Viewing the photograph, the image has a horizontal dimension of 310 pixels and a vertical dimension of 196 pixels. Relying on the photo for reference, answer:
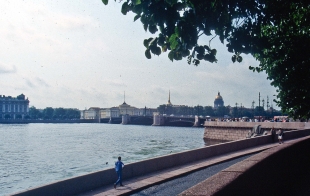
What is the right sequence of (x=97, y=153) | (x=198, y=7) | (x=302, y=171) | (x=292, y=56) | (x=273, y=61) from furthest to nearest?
(x=97, y=153)
(x=273, y=61)
(x=292, y=56)
(x=302, y=171)
(x=198, y=7)

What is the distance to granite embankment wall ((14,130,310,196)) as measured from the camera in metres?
11.1

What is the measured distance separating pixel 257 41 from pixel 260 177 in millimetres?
2281

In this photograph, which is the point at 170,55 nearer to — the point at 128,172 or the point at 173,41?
the point at 173,41

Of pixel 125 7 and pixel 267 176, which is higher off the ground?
pixel 125 7

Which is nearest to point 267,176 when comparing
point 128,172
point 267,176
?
point 267,176

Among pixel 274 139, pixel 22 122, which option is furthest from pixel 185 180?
pixel 22 122

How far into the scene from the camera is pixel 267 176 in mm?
6418

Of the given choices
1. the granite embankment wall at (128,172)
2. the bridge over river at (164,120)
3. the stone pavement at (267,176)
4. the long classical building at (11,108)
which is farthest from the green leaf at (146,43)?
the long classical building at (11,108)

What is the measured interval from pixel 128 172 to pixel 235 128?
129 feet

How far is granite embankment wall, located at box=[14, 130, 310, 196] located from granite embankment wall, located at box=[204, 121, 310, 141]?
19.7 meters

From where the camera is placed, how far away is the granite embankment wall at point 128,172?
11.1m

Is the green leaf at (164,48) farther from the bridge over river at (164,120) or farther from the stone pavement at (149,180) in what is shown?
the bridge over river at (164,120)

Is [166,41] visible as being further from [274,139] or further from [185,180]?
[274,139]

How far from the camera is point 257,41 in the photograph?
605 centimetres
